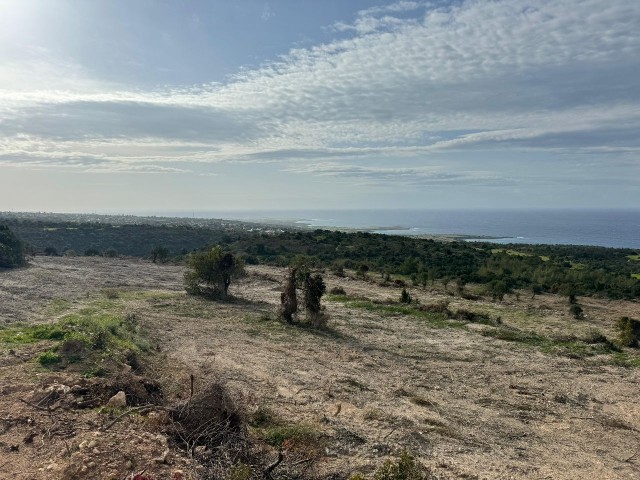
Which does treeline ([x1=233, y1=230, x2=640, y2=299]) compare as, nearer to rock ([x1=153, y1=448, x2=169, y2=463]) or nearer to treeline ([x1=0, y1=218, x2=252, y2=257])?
treeline ([x1=0, y1=218, x2=252, y2=257])

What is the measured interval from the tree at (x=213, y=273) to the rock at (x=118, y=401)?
1868cm

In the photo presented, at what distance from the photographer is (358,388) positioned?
11.7 meters

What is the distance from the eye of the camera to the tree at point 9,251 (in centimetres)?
3500

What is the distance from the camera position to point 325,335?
1858 cm

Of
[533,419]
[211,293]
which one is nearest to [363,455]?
[533,419]

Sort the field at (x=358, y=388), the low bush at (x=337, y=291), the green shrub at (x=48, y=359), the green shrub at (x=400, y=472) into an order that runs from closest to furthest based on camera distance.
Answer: the green shrub at (x=400, y=472) → the field at (x=358, y=388) → the green shrub at (x=48, y=359) → the low bush at (x=337, y=291)

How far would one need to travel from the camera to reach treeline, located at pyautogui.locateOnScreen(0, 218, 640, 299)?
34.9 meters

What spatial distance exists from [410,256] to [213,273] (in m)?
26.7

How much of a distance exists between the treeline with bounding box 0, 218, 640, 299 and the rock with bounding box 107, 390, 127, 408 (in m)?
24.0

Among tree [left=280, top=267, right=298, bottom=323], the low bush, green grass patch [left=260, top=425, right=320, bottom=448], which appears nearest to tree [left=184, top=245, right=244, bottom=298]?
the low bush

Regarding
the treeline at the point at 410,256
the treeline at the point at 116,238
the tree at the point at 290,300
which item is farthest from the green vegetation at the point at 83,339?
the treeline at the point at 116,238

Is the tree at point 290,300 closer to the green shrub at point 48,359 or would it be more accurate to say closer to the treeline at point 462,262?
the green shrub at point 48,359

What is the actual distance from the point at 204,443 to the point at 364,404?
4.35 meters

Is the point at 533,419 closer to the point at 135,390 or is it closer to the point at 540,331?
the point at 135,390
